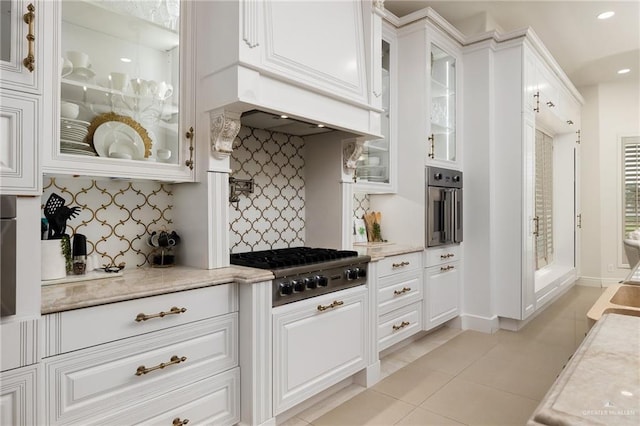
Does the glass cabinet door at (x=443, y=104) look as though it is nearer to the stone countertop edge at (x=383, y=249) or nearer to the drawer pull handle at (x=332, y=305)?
the stone countertop edge at (x=383, y=249)

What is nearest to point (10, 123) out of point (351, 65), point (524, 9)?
point (351, 65)

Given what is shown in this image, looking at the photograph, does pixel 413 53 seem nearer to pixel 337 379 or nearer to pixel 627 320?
pixel 337 379

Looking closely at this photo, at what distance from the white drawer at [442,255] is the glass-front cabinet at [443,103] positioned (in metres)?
0.84

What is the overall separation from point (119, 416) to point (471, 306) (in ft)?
10.7

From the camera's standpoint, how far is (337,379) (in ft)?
Answer: 7.84

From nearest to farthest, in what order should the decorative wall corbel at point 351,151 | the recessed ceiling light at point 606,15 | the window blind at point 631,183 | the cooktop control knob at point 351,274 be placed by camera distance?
the cooktop control knob at point 351,274
the decorative wall corbel at point 351,151
the recessed ceiling light at point 606,15
the window blind at point 631,183

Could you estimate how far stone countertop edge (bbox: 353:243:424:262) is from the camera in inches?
110

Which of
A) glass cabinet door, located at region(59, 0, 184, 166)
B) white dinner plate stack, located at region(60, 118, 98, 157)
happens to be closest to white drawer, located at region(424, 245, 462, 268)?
glass cabinet door, located at region(59, 0, 184, 166)

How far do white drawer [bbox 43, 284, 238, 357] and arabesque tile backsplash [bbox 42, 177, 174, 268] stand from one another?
0.53 m

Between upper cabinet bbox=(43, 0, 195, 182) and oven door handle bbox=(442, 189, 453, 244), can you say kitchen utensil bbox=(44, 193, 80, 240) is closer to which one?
upper cabinet bbox=(43, 0, 195, 182)

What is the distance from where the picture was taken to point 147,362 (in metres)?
1.64

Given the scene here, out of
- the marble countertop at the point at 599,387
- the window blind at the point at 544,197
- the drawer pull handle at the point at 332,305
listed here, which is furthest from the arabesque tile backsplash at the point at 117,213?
the window blind at the point at 544,197

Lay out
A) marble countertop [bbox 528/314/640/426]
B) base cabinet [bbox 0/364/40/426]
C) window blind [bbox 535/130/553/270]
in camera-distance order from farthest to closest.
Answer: window blind [bbox 535/130/553/270]
base cabinet [bbox 0/364/40/426]
marble countertop [bbox 528/314/640/426]

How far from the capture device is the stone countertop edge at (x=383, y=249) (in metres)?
2.79
